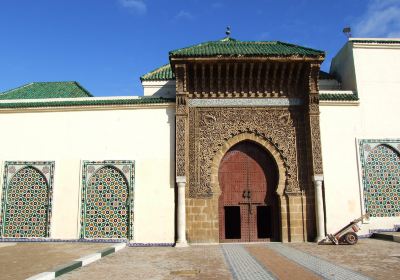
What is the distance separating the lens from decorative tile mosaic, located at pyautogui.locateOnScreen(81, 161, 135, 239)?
23.7 ft

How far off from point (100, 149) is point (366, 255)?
5139mm

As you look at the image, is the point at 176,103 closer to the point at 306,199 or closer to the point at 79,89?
the point at 306,199

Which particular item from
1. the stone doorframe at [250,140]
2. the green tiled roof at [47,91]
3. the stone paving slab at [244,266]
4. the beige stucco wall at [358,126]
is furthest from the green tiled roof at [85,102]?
the beige stucco wall at [358,126]

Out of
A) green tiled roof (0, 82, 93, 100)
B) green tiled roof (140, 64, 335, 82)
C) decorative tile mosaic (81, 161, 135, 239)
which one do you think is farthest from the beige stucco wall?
green tiled roof (0, 82, 93, 100)

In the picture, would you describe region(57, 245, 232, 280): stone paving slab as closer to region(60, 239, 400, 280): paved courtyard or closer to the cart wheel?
region(60, 239, 400, 280): paved courtyard

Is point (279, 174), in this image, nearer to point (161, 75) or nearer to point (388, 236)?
point (388, 236)

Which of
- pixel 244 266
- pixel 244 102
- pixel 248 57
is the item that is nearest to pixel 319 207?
pixel 244 102

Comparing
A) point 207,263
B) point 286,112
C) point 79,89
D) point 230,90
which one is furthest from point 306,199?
point 79,89

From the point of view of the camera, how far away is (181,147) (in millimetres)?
7219

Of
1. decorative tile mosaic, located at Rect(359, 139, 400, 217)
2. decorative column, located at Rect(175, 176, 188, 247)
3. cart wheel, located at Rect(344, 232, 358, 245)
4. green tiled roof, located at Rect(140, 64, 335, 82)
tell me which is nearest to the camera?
cart wheel, located at Rect(344, 232, 358, 245)

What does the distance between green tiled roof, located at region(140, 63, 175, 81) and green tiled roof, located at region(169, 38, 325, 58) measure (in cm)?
153

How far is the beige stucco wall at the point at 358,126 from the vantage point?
23.9 feet

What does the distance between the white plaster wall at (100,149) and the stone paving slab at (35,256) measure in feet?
2.33

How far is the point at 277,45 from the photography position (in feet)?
27.1
